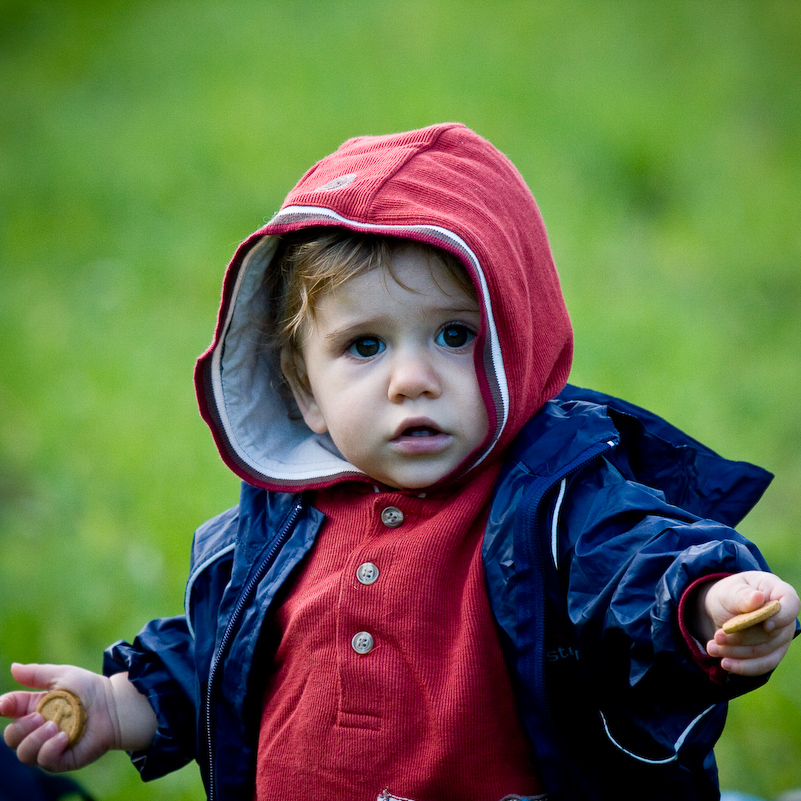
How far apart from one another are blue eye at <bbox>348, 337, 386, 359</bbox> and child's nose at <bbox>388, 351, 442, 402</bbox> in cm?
6

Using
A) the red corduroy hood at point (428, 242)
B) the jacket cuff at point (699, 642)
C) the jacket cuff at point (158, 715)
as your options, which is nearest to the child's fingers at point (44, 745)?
the jacket cuff at point (158, 715)

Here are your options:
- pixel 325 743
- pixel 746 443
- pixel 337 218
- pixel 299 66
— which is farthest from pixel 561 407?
pixel 299 66

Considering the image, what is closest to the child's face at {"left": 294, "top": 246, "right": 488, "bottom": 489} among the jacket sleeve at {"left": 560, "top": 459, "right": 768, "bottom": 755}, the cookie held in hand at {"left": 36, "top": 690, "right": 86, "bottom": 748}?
the jacket sleeve at {"left": 560, "top": 459, "right": 768, "bottom": 755}

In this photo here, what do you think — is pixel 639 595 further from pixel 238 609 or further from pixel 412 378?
pixel 238 609

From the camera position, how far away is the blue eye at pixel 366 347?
67.1 inches

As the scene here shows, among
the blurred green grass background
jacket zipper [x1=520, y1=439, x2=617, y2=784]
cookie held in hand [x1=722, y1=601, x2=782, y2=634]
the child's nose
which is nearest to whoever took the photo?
cookie held in hand [x1=722, y1=601, x2=782, y2=634]

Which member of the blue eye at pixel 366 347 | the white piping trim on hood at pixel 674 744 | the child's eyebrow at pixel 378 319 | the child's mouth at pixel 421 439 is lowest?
the white piping trim on hood at pixel 674 744

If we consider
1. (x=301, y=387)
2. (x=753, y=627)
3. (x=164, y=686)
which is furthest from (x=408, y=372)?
(x=164, y=686)

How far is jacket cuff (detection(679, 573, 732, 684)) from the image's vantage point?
49.7 inches

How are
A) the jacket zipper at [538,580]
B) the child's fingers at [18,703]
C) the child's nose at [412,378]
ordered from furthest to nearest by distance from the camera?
1. the child's fingers at [18,703]
2. the child's nose at [412,378]
3. the jacket zipper at [538,580]

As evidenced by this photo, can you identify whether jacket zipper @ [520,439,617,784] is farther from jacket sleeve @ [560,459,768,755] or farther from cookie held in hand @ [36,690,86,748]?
cookie held in hand @ [36,690,86,748]

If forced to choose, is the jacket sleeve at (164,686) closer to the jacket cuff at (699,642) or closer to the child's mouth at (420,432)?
the child's mouth at (420,432)

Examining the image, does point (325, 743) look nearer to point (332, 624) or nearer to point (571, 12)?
point (332, 624)

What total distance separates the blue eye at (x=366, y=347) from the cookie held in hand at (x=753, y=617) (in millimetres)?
735
